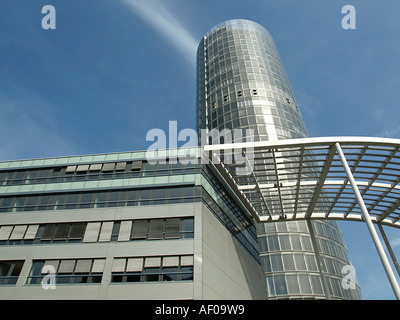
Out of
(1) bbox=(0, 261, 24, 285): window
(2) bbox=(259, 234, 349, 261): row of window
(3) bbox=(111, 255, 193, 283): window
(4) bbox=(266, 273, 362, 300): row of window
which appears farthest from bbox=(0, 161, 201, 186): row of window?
(2) bbox=(259, 234, 349, 261): row of window

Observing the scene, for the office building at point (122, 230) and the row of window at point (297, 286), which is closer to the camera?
the office building at point (122, 230)

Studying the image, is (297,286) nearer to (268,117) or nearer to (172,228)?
(172,228)

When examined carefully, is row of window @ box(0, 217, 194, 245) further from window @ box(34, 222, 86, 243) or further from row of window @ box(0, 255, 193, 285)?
row of window @ box(0, 255, 193, 285)

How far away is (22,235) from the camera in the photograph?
2312cm

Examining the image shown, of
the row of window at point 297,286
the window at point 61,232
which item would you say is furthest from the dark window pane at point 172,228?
the row of window at point 297,286

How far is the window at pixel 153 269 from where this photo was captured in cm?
1917

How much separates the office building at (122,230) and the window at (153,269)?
0.07m

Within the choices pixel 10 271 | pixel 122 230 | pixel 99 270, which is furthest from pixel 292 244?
pixel 10 271

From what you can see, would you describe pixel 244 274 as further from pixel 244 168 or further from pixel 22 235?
pixel 22 235

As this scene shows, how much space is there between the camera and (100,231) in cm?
2217

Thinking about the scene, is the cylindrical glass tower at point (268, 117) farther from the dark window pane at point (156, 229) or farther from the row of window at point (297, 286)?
the dark window pane at point (156, 229)

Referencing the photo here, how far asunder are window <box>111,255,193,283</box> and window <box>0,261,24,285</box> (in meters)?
7.36

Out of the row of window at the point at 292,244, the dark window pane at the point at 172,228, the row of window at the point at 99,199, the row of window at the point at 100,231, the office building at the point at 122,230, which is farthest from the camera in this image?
the row of window at the point at 292,244
